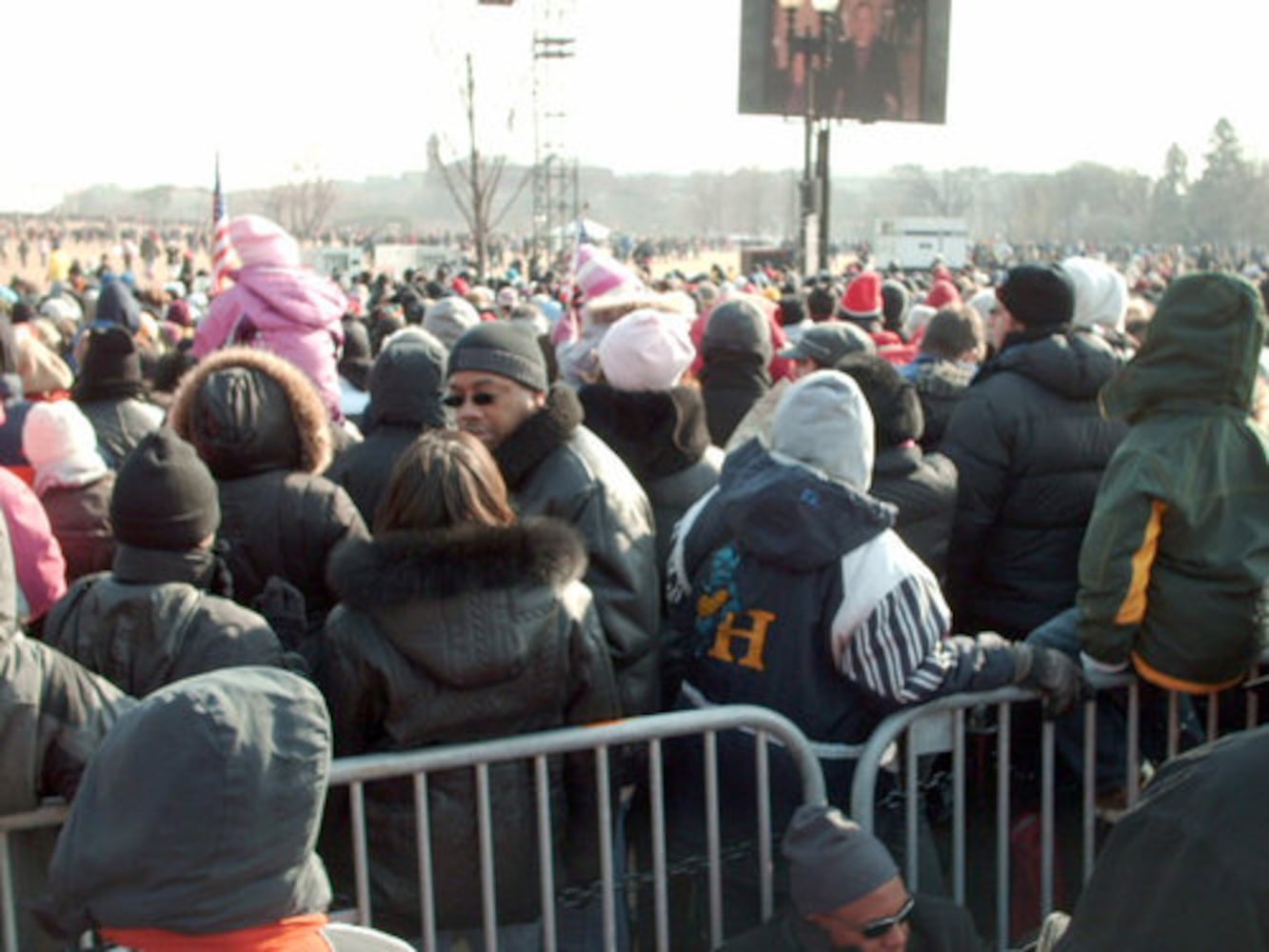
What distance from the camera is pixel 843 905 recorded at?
10.6 feet

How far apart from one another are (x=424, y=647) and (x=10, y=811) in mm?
940

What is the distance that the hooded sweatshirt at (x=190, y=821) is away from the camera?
2201 mm

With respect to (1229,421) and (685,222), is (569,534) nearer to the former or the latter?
(1229,421)

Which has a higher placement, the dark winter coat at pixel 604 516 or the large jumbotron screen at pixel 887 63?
the large jumbotron screen at pixel 887 63

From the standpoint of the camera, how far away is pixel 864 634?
3.50 m

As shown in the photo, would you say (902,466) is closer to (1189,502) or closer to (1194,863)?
(1189,502)

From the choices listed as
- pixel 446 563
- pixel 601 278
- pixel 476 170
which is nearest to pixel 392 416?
pixel 446 563

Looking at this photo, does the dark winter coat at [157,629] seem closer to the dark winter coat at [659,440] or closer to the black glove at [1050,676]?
the dark winter coat at [659,440]

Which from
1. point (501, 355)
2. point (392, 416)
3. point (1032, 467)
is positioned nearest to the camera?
point (501, 355)

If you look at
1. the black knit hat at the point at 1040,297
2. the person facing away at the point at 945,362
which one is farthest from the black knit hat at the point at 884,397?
the person facing away at the point at 945,362

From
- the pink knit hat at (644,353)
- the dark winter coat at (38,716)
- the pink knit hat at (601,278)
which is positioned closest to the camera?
the dark winter coat at (38,716)

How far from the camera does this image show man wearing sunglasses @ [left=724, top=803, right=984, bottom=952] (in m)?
3.23

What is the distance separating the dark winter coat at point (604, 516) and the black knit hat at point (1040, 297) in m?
1.57

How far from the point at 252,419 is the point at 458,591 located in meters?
1.22
